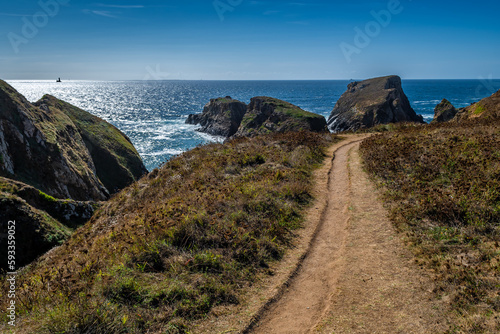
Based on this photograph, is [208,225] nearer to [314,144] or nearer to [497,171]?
[497,171]

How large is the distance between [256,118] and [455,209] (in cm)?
6776

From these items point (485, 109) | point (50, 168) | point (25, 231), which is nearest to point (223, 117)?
point (485, 109)

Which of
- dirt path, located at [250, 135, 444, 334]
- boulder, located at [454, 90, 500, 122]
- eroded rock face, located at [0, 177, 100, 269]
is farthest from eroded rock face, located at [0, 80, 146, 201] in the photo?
boulder, located at [454, 90, 500, 122]

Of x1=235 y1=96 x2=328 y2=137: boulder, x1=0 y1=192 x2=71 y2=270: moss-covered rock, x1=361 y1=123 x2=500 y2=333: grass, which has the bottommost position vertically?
x1=0 y1=192 x2=71 y2=270: moss-covered rock

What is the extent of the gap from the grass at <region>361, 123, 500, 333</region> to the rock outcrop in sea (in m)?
29.0

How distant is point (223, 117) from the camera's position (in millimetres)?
88812

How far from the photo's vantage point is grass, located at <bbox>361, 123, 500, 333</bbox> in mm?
6129

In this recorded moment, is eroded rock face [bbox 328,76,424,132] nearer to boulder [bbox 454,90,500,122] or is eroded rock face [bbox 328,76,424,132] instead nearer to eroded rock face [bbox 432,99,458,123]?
eroded rock face [bbox 432,99,458,123]

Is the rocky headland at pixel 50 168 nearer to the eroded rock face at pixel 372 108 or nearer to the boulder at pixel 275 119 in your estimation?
the boulder at pixel 275 119

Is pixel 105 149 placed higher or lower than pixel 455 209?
lower

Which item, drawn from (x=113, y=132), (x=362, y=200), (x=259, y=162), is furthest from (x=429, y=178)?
(x=113, y=132)

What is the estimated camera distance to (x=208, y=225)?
30.5 ft

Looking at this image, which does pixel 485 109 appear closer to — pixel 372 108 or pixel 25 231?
pixel 25 231

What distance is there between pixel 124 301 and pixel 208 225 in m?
3.51
